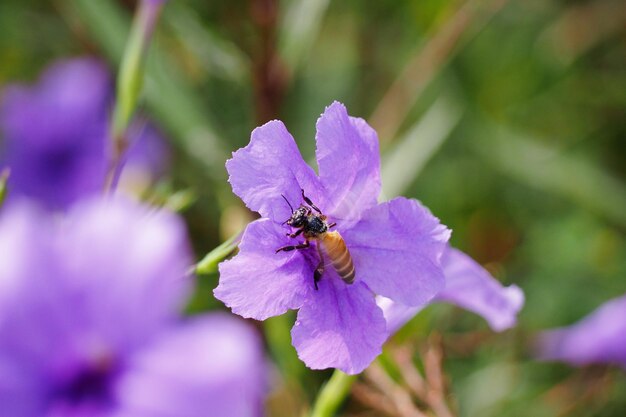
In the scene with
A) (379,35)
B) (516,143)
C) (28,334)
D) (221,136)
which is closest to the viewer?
(28,334)

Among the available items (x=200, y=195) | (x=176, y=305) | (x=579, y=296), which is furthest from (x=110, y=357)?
(x=579, y=296)

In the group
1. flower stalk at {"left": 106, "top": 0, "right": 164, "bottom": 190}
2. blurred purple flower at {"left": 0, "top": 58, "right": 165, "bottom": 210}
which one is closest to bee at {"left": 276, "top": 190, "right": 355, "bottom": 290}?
flower stalk at {"left": 106, "top": 0, "right": 164, "bottom": 190}

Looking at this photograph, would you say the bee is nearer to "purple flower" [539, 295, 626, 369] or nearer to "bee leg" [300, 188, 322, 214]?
"bee leg" [300, 188, 322, 214]

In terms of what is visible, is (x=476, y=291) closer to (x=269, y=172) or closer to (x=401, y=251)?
(x=401, y=251)

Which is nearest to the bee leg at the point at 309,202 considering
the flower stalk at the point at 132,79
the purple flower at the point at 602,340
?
the flower stalk at the point at 132,79

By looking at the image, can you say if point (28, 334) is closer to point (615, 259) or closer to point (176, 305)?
point (176, 305)

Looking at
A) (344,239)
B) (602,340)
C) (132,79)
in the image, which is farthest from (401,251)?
(602,340)
